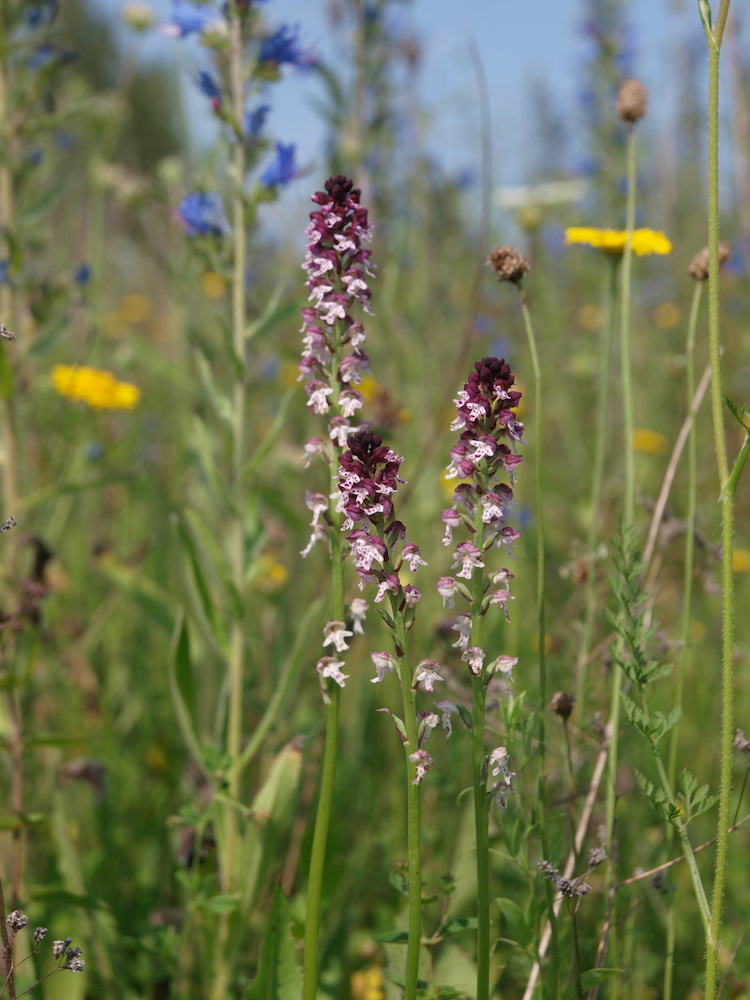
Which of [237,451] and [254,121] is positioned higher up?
[254,121]

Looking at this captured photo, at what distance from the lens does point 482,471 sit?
3.49 ft

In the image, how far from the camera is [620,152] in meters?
5.01

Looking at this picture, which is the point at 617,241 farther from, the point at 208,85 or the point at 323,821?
the point at 323,821

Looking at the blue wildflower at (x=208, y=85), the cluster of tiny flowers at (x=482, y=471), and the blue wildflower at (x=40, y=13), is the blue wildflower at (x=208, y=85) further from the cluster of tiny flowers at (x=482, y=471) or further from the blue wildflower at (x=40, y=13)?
the cluster of tiny flowers at (x=482, y=471)

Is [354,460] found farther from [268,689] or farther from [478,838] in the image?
[268,689]

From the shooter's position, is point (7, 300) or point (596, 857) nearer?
point (596, 857)

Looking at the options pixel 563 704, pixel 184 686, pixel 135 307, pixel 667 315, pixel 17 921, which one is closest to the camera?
pixel 17 921

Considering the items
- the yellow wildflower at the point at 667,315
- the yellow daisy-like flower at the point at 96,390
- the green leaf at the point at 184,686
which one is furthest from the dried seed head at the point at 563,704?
the yellow wildflower at the point at 667,315

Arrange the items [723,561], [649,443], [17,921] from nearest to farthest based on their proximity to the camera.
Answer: [17,921] → [723,561] → [649,443]

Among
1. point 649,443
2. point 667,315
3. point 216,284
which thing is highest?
point 667,315

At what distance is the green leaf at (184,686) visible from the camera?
1.72 meters

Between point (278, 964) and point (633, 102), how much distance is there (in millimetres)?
1562

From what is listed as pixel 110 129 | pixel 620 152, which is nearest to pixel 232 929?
pixel 110 129

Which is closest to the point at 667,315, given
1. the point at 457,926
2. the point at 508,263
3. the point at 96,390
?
the point at 96,390
